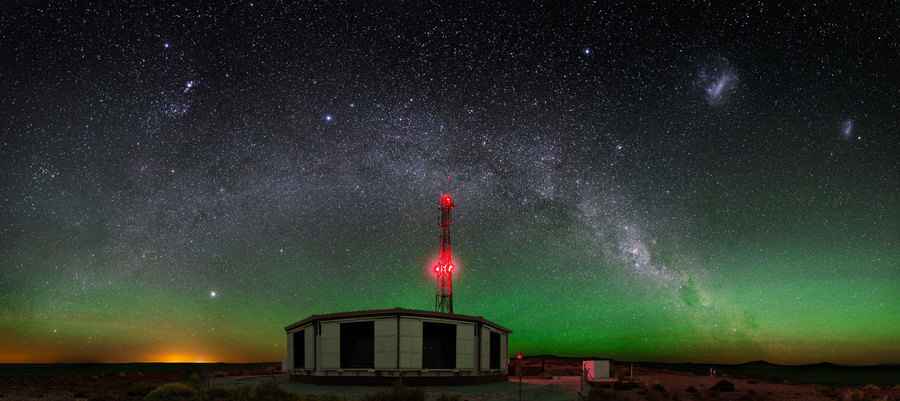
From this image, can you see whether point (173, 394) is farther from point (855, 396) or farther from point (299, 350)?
point (855, 396)

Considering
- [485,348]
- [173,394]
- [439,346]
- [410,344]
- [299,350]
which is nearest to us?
[173,394]

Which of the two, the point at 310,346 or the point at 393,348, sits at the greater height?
the point at 393,348

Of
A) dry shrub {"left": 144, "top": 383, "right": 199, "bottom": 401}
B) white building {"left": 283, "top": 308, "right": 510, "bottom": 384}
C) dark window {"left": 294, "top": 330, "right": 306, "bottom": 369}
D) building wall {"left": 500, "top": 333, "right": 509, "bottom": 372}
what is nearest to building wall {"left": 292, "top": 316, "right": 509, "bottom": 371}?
white building {"left": 283, "top": 308, "right": 510, "bottom": 384}

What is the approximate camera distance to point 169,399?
17250mm

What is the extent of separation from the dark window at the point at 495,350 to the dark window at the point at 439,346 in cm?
361

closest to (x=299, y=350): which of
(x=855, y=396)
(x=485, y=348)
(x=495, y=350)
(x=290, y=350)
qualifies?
(x=290, y=350)

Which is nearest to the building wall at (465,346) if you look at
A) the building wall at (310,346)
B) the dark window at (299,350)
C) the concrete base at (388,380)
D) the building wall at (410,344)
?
the concrete base at (388,380)

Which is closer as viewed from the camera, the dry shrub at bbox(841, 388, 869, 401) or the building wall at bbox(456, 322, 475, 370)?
the dry shrub at bbox(841, 388, 869, 401)

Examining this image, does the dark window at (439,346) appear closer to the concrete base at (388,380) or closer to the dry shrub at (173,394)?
the concrete base at (388,380)

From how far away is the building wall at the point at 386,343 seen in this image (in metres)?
23.1

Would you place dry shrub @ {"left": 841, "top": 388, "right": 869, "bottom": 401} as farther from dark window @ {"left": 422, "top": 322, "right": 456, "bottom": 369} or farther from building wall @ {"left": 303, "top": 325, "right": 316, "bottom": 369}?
building wall @ {"left": 303, "top": 325, "right": 316, "bottom": 369}

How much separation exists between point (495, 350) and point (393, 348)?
22.5 feet

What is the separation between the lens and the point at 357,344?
24438 mm

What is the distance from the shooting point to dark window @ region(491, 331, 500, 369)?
28.2 meters
